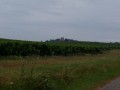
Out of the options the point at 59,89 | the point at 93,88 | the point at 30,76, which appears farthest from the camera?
the point at 93,88

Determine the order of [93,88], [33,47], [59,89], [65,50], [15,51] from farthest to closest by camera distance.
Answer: [65,50] → [33,47] → [15,51] → [93,88] → [59,89]

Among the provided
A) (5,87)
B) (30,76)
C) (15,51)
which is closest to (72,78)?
(30,76)

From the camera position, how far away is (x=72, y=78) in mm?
20531

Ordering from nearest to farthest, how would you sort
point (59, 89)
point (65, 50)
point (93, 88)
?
point (59, 89)
point (93, 88)
point (65, 50)

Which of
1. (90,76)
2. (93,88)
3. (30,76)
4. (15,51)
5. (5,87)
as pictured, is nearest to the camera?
(5,87)

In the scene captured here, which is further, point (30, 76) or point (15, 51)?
point (15, 51)

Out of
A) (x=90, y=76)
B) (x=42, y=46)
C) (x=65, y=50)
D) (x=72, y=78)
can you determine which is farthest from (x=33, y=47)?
(x=72, y=78)

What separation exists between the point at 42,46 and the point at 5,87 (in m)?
39.4

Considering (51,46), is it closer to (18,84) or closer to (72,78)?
(72,78)

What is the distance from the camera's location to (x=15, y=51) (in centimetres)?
4738

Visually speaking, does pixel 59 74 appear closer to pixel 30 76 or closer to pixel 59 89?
pixel 59 89

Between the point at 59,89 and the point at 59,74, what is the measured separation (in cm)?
238

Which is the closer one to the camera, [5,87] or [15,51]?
[5,87]

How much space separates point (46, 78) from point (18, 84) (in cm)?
187
